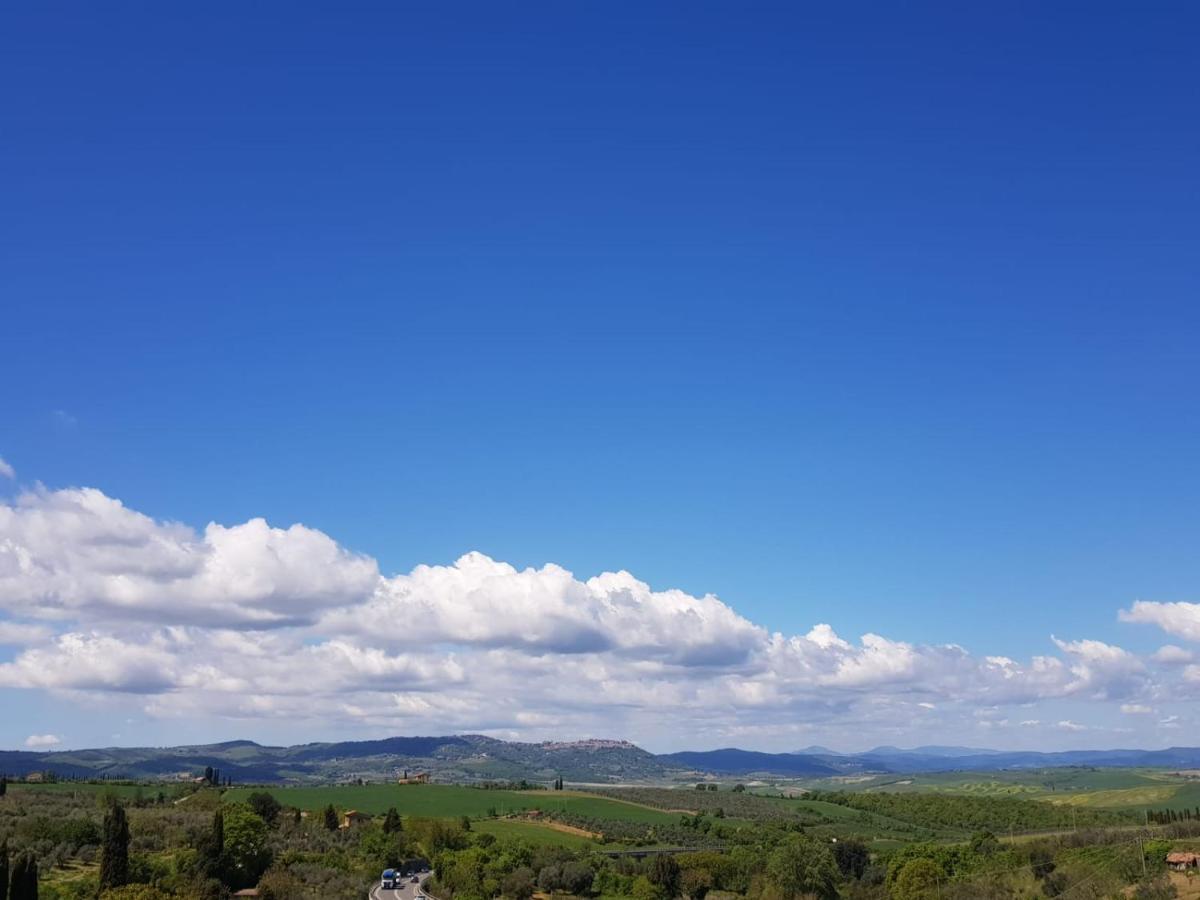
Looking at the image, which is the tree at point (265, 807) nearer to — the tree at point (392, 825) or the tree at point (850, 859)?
the tree at point (392, 825)

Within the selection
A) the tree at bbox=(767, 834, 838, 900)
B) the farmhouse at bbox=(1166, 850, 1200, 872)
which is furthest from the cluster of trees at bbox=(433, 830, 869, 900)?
the farmhouse at bbox=(1166, 850, 1200, 872)

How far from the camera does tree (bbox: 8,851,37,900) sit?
2299 inches

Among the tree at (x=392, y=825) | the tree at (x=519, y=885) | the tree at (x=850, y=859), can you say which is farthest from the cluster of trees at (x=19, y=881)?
the tree at (x=850, y=859)

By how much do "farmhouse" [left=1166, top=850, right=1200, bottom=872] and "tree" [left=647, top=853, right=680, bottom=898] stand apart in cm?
4629

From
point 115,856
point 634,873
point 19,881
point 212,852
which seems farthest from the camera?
point 634,873

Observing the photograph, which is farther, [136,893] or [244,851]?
[244,851]

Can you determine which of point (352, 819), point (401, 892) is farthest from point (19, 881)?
point (352, 819)

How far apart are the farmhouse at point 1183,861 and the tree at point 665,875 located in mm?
46294

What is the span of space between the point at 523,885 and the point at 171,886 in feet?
124

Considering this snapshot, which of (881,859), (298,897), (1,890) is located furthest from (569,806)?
(1,890)

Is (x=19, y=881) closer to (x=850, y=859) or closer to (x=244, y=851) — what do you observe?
(x=244, y=851)

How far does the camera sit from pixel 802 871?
10925 cm

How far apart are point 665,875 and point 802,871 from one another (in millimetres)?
14561

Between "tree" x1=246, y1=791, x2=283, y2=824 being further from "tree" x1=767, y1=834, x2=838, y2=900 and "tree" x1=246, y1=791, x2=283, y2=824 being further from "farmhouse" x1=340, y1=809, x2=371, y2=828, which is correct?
"tree" x1=767, y1=834, x2=838, y2=900
